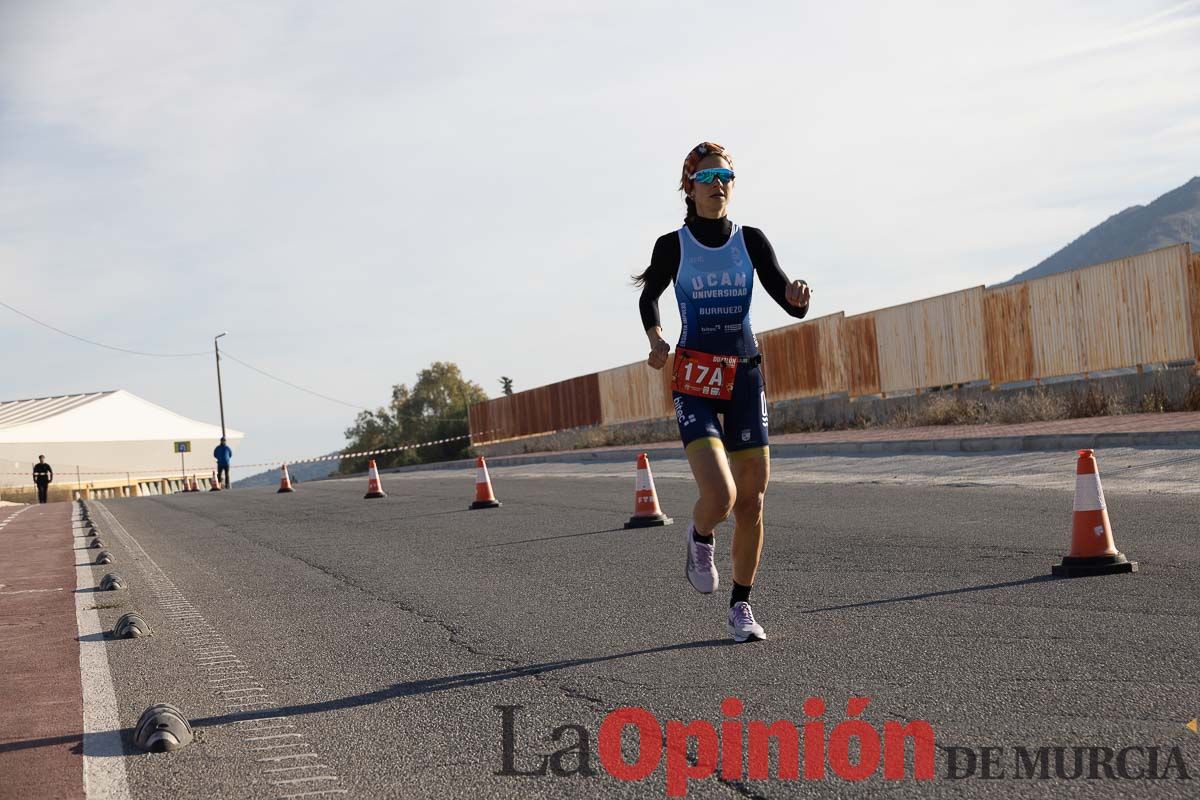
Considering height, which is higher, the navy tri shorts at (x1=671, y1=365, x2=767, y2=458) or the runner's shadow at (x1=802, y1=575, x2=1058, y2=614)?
the navy tri shorts at (x1=671, y1=365, x2=767, y2=458)

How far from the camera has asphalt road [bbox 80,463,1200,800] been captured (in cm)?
403

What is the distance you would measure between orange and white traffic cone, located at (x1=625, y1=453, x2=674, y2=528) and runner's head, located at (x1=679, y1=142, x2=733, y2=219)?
6.04 meters

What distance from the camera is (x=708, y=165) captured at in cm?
602

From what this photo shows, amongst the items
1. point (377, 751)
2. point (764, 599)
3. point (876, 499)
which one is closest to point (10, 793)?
point (377, 751)

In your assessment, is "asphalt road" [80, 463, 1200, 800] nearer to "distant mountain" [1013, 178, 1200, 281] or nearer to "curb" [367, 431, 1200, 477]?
"curb" [367, 431, 1200, 477]

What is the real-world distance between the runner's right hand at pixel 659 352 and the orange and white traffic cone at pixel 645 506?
6.03m

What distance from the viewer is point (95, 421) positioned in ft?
352

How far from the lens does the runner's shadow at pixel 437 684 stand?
502 centimetres

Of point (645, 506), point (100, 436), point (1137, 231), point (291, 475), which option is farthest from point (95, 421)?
point (1137, 231)

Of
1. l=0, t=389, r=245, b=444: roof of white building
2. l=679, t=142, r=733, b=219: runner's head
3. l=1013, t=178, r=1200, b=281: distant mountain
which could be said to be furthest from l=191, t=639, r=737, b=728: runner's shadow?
l=1013, t=178, r=1200, b=281: distant mountain

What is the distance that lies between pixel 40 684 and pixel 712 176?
3.83 m

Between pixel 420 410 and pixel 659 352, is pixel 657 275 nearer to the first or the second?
pixel 659 352

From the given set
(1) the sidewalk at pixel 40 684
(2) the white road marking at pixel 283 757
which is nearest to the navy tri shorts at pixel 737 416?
(2) the white road marking at pixel 283 757

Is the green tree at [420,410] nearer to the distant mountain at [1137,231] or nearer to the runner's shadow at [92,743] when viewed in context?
the runner's shadow at [92,743]
